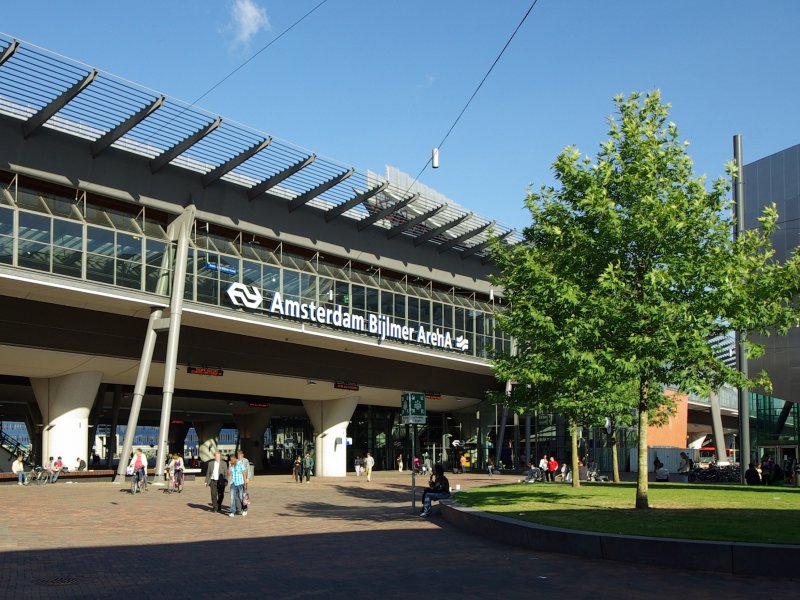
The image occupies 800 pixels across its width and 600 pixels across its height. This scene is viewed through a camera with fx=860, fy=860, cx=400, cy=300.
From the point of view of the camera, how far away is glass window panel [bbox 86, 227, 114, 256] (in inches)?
1312

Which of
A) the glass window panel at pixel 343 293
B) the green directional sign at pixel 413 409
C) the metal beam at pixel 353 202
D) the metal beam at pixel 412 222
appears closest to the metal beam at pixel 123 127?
the metal beam at pixel 353 202

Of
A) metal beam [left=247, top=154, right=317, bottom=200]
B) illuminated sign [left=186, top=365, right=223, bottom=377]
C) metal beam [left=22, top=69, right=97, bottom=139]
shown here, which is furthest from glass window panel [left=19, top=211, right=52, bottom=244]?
illuminated sign [left=186, top=365, right=223, bottom=377]

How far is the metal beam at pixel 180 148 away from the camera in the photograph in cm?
3145

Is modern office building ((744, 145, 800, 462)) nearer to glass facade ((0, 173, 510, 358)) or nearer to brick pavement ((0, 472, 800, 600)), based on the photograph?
glass facade ((0, 173, 510, 358))

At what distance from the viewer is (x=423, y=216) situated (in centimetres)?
4278

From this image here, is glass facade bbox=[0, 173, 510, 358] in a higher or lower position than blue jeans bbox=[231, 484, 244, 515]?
higher

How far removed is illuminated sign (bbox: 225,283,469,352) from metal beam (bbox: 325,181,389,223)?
4429 millimetres

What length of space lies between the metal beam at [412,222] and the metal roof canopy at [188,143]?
0.22 feet

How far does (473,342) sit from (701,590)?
42870 mm

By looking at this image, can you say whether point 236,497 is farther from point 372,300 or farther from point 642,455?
point 372,300

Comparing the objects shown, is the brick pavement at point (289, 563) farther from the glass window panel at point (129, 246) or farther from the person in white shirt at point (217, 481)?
the glass window panel at point (129, 246)

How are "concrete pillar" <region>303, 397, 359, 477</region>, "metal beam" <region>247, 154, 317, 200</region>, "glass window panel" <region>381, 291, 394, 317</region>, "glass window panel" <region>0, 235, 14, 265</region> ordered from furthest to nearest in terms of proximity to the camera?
"concrete pillar" <region>303, 397, 359, 477</region> < "glass window panel" <region>381, 291, 394, 317</region> < "metal beam" <region>247, 154, 317, 200</region> < "glass window panel" <region>0, 235, 14, 265</region>

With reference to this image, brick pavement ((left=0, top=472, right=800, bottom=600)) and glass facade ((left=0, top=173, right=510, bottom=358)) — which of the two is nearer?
brick pavement ((left=0, top=472, right=800, bottom=600))

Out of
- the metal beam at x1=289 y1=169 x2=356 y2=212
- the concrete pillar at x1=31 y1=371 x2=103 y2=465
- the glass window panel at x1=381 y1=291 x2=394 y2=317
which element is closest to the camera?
the metal beam at x1=289 y1=169 x2=356 y2=212
